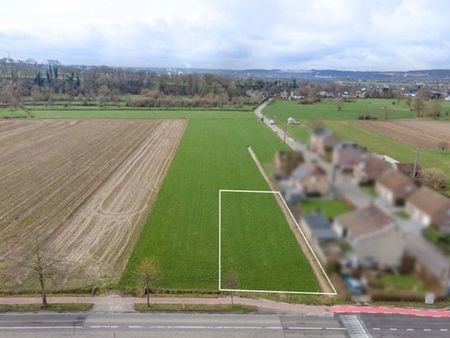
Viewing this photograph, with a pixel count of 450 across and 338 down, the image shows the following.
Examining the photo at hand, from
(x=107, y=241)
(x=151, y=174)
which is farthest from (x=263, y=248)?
(x=151, y=174)

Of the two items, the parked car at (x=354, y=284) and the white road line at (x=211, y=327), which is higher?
the parked car at (x=354, y=284)

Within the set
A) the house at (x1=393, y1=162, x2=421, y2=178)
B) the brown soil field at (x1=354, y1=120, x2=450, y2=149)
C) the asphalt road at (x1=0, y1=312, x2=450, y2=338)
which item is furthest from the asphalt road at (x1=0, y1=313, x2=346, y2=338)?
the brown soil field at (x1=354, y1=120, x2=450, y2=149)

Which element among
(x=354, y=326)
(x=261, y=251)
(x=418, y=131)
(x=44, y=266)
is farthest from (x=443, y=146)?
(x=44, y=266)

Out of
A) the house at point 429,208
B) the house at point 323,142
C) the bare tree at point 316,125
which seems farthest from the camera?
the bare tree at point 316,125

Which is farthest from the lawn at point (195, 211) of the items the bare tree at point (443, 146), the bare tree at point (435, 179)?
the bare tree at point (443, 146)

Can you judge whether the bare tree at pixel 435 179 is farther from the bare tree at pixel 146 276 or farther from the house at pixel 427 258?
the house at pixel 427 258

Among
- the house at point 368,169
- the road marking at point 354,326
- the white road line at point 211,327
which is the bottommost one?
the white road line at point 211,327

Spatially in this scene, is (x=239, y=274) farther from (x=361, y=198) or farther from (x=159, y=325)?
(x=361, y=198)
